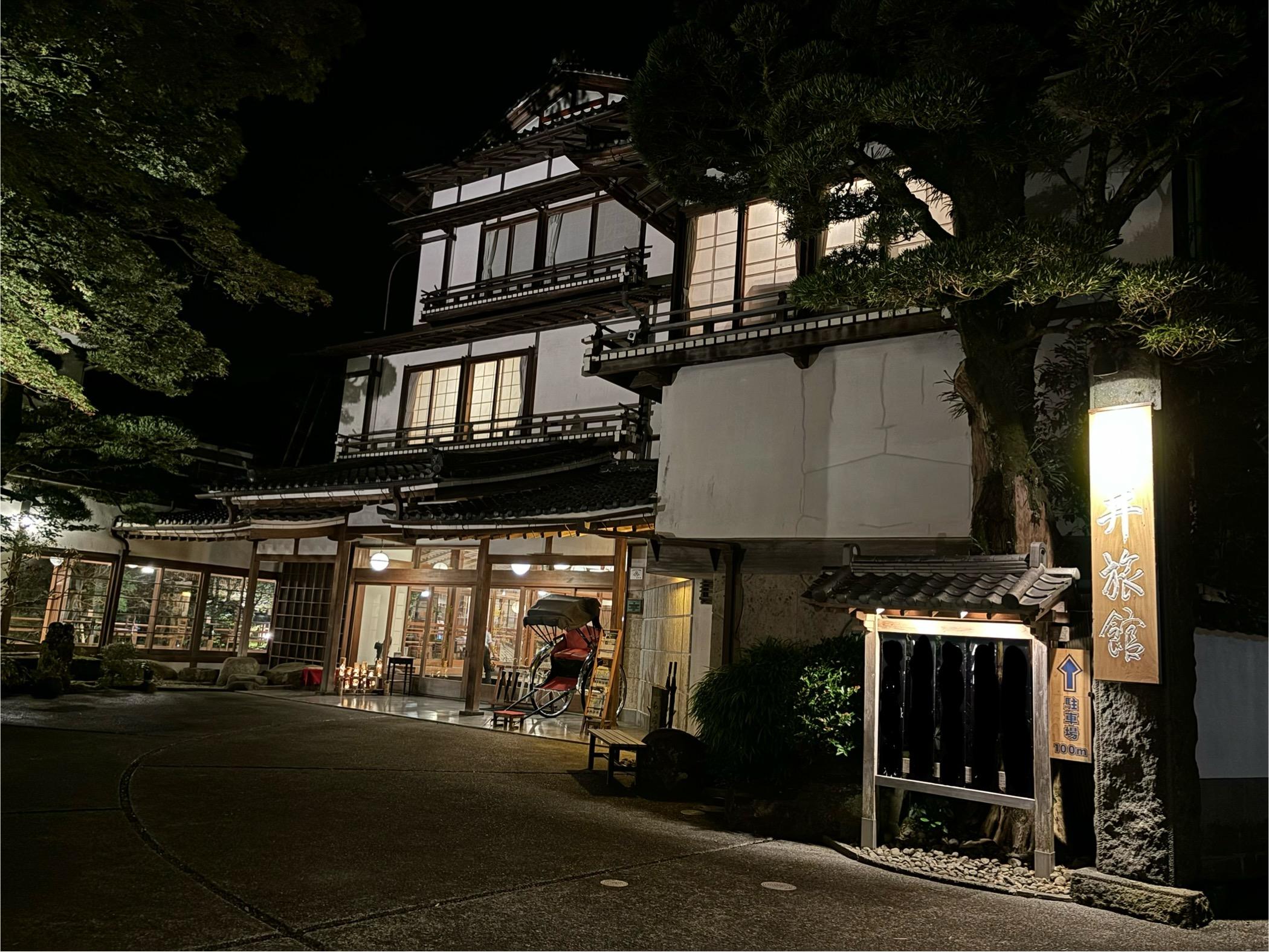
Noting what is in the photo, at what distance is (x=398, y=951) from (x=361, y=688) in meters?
14.4

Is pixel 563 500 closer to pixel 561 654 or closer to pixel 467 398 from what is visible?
pixel 561 654

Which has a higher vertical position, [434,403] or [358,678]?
[434,403]

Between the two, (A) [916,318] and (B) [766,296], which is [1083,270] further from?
(B) [766,296]

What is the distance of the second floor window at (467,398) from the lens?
17266 mm

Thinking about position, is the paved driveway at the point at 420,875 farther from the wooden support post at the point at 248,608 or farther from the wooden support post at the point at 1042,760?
the wooden support post at the point at 248,608

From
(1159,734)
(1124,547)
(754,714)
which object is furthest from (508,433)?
(1159,734)

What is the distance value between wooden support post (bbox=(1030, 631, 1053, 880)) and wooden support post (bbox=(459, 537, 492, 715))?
10.8 meters

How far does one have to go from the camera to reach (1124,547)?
236 inches

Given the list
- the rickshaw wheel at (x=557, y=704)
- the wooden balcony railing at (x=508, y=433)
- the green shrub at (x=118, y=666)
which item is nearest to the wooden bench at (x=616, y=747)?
the rickshaw wheel at (x=557, y=704)

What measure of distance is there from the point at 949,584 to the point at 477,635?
10735mm

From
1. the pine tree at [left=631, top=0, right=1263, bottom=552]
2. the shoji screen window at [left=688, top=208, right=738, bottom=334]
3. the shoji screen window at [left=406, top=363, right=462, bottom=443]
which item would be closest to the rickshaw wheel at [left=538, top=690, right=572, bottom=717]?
the shoji screen window at [left=406, top=363, right=462, bottom=443]

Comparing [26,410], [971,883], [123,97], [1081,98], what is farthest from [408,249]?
[971,883]

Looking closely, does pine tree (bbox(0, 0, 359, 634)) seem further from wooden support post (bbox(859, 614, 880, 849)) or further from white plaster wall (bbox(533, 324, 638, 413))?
wooden support post (bbox(859, 614, 880, 849))

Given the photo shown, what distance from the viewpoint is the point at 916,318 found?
8781 mm
